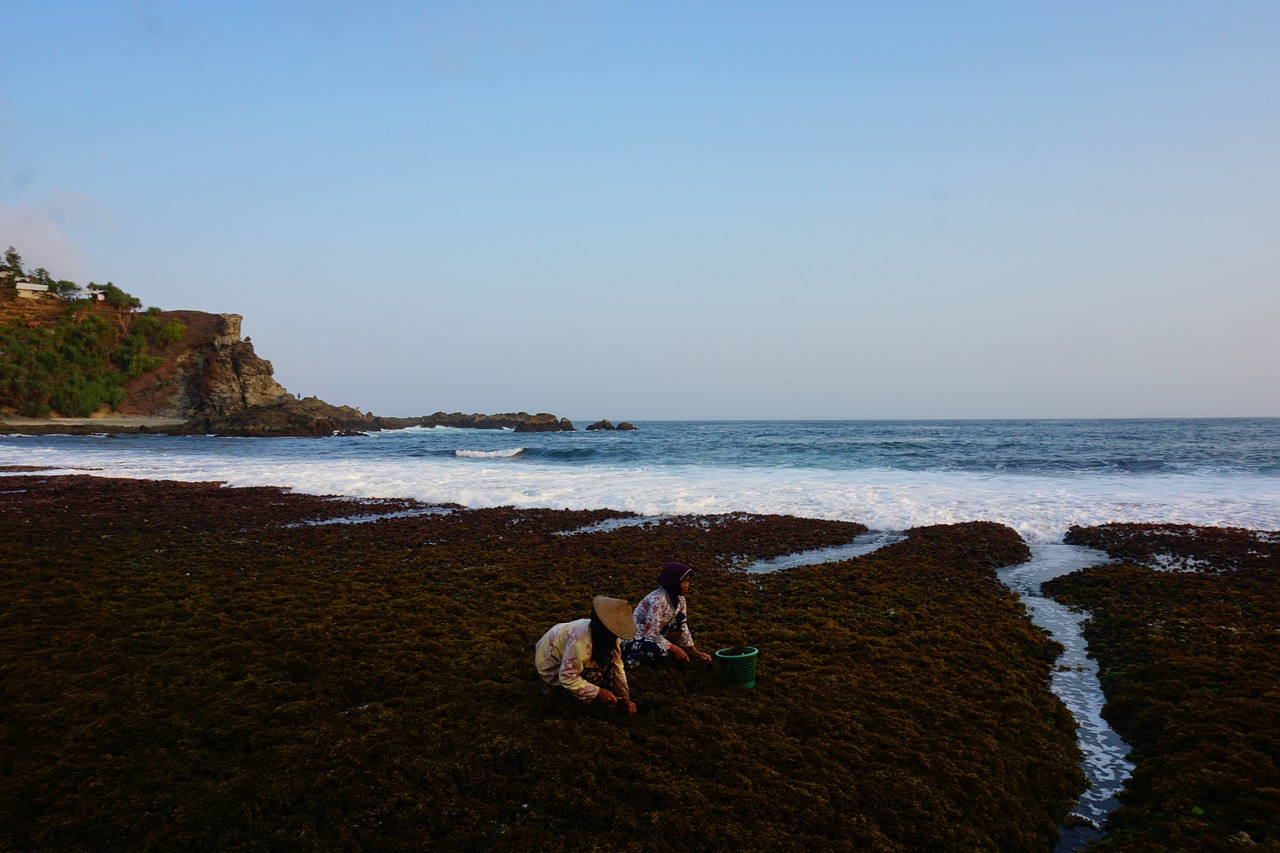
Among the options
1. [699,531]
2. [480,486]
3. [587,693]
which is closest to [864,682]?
Answer: [587,693]

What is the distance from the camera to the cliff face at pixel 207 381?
87625 millimetres

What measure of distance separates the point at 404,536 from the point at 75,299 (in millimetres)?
114203

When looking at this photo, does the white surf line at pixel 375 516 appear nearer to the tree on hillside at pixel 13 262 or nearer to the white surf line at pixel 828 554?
the white surf line at pixel 828 554

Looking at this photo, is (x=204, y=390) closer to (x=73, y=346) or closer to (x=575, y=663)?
(x=73, y=346)

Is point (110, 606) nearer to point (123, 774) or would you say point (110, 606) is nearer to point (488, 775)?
point (123, 774)

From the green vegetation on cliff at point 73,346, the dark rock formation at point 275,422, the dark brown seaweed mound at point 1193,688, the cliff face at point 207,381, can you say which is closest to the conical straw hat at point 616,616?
the dark brown seaweed mound at point 1193,688

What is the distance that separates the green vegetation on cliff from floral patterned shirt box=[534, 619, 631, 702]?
104 metres

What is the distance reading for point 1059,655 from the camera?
821cm

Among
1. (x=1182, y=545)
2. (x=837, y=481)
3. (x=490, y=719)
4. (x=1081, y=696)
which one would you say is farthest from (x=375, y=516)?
(x=1182, y=545)

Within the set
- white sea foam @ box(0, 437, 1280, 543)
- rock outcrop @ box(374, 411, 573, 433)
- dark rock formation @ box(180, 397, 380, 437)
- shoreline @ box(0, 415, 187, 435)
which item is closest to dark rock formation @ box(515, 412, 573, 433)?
rock outcrop @ box(374, 411, 573, 433)

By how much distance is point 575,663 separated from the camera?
5.92 metres

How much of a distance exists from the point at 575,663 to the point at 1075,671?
615 centimetres

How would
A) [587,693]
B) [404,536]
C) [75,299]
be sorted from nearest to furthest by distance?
[587,693] → [404,536] → [75,299]

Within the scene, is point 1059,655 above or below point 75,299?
below
